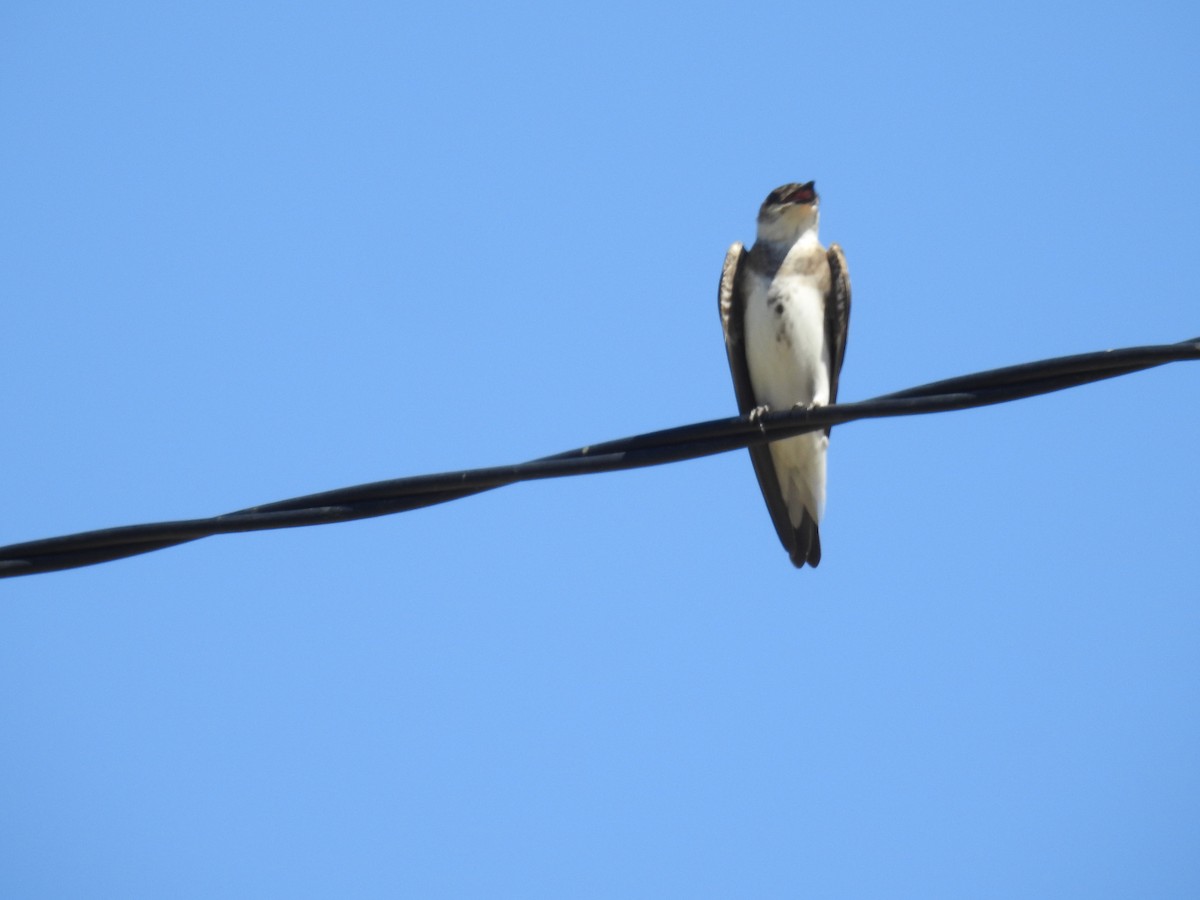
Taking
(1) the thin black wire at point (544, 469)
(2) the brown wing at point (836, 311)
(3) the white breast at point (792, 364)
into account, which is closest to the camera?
(1) the thin black wire at point (544, 469)

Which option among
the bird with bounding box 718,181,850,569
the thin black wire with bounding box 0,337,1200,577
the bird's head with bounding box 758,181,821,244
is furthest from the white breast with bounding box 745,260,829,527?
the thin black wire with bounding box 0,337,1200,577

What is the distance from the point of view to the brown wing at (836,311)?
26.4 ft

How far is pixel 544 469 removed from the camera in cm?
470

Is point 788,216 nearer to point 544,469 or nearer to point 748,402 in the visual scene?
point 748,402

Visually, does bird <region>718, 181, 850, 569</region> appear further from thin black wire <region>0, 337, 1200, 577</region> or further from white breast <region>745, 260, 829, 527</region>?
thin black wire <region>0, 337, 1200, 577</region>

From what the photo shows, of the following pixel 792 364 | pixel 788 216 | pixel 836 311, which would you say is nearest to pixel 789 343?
pixel 792 364

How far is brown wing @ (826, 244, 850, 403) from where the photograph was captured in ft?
26.4

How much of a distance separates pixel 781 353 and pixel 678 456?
3.07 metres

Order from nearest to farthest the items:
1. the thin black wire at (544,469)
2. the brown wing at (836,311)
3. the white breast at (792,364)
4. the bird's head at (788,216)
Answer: the thin black wire at (544,469) → the white breast at (792,364) → the brown wing at (836,311) → the bird's head at (788,216)

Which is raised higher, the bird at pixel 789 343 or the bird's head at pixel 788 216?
the bird's head at pixel 788 216

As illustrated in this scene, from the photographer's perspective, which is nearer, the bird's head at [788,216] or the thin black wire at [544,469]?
the thin black wire at [544,469]

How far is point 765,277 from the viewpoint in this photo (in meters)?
7.98

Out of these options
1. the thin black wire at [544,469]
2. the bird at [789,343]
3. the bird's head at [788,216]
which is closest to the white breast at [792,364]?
the bird at [789,343]

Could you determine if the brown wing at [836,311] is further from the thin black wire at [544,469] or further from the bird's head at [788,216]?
the thin black wire at [544,469]
